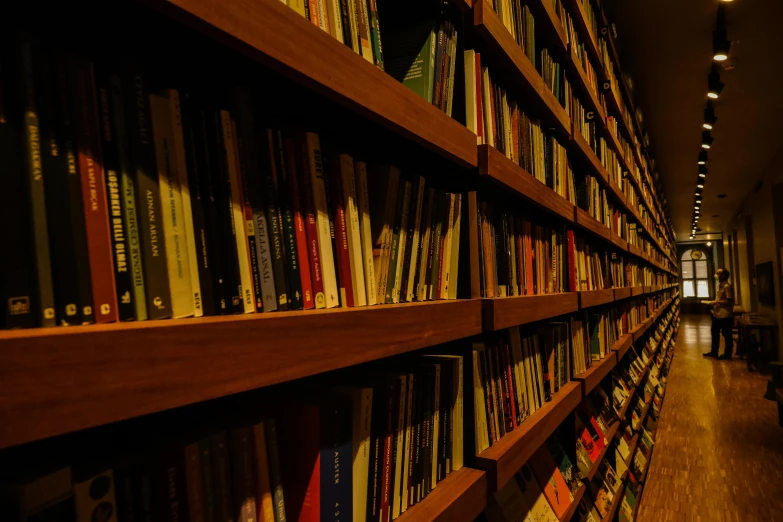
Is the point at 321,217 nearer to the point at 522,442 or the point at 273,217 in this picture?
the point at 273,217

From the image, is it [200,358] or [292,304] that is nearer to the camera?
[200,358]

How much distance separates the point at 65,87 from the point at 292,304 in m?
0.34

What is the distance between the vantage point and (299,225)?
69 cm

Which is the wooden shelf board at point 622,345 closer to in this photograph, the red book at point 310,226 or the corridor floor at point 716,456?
the corridor floor at point 716,456

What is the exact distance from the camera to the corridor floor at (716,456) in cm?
291

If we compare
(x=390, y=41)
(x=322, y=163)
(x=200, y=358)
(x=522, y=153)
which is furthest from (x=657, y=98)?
(x=200, y=358)

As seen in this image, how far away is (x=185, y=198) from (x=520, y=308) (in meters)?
0.95

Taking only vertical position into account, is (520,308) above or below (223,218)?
below

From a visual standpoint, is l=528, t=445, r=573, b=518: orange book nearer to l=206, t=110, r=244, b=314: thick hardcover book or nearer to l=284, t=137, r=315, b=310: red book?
l=284, t=137, r=315, b=310: red book

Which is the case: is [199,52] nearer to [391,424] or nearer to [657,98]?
[391,424]

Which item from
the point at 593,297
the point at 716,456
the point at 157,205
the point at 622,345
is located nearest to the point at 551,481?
the point at 593,297

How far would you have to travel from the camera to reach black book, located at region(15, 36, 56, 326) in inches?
16.4

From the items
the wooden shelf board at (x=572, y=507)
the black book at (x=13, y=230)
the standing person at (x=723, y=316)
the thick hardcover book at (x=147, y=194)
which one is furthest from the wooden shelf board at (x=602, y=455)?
the standing person at (x=723, y=316)

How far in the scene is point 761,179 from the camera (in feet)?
27.5
